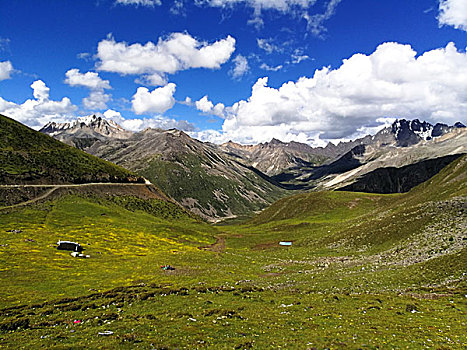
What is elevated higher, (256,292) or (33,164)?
(33,164)

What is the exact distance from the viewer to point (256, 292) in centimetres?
4247

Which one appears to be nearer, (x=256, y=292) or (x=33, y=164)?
(x=256, y=292)

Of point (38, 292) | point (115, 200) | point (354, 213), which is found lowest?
point (354, 213)

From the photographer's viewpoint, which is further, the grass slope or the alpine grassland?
the grass slope

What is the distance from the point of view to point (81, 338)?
23.2 metres

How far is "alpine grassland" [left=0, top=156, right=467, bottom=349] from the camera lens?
2273 cm

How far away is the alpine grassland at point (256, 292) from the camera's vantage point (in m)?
22.7

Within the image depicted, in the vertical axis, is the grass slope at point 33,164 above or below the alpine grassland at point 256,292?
above


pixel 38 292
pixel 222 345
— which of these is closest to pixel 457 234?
pixel 222 345

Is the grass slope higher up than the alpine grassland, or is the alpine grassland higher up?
the grass slope

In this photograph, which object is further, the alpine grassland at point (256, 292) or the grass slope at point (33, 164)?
the grass slope at point (33, 164)

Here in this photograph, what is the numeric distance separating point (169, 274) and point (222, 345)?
4005 centimetres

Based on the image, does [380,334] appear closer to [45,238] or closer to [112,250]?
[112,250]

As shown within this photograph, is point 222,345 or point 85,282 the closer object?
point 222,345
